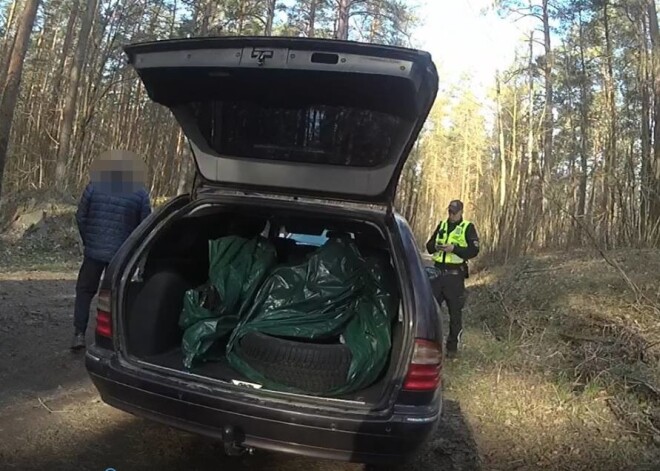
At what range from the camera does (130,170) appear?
204 inches

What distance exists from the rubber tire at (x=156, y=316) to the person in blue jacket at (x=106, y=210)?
1407 mm

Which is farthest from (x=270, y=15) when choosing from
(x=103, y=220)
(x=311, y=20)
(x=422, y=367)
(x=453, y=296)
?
(x=422, y=367)

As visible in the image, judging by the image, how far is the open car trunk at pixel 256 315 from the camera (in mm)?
3346

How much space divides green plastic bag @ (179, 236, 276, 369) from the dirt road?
61 cm

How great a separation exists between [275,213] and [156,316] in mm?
985

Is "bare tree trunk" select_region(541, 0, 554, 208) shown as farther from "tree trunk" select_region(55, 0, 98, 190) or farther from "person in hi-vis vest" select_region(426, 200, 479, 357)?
"person in hi-vis vest" select_region(426, 200, 479, 357)

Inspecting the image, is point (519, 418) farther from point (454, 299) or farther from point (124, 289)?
point (124, 289)

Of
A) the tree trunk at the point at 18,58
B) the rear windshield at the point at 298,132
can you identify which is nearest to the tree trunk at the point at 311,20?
the tree trunk at the point at 18,58

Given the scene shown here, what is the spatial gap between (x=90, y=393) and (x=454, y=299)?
3.81 m

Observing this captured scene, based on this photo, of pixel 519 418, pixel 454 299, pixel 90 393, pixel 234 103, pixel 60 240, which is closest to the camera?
pixel 234 103

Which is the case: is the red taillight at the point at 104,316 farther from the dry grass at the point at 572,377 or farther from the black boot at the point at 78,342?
the dry grass at the point at 572,377

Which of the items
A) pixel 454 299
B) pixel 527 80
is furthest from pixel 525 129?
pixel 454 299

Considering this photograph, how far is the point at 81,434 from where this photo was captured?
3844 mm

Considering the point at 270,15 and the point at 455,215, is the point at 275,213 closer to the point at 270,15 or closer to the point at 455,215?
the point at 455,215
